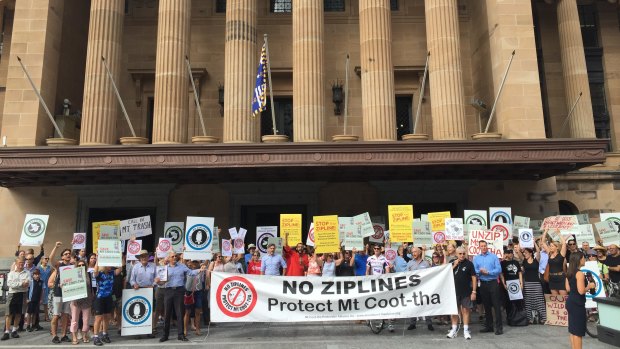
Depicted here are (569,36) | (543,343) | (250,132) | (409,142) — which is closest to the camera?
(543,343)

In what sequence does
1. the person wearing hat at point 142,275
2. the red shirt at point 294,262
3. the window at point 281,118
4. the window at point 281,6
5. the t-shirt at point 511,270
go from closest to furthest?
the person wearing hat at point 142,275
the t-shirt at point 511,270
the red shirt at point 294,262
the window at point 281,118
the window at point 281,6

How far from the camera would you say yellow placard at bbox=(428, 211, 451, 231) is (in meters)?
14.4

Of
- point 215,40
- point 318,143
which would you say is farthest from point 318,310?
point 215,40

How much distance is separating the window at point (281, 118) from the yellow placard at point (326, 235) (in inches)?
362

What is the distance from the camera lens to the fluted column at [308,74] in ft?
58.9

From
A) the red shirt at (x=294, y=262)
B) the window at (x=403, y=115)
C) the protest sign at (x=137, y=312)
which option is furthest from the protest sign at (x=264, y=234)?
the window at (x=403, y=115)

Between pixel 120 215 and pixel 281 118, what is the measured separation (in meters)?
8.43

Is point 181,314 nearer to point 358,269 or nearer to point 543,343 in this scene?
point 358,269

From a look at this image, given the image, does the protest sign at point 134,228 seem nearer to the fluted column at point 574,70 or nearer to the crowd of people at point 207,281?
the crowd of people at point 207,281

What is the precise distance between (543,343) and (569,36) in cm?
1747

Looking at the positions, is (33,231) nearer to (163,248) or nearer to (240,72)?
(163,248)

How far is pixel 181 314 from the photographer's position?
1093 cm

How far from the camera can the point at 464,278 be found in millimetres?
10945

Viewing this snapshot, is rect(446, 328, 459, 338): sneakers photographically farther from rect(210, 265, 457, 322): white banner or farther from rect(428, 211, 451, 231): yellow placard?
rect(428, 211, 451, 231): yellow placard
